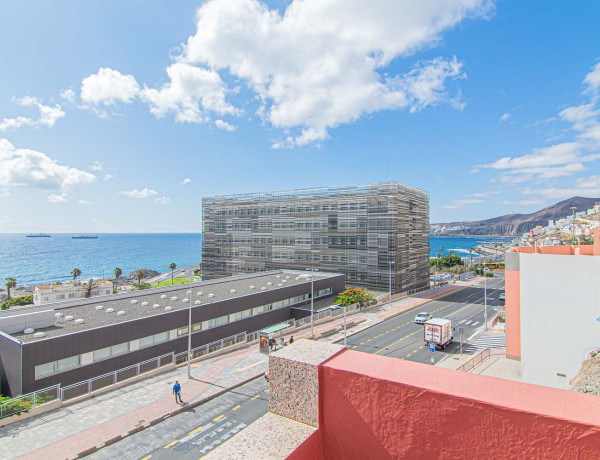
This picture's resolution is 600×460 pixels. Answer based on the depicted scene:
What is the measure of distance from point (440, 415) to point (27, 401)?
2714cm

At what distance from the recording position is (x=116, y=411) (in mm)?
21688

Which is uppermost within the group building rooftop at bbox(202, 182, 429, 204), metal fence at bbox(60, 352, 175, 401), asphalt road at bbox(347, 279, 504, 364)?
building rooftop at bbox(202, 182, 429, 204)

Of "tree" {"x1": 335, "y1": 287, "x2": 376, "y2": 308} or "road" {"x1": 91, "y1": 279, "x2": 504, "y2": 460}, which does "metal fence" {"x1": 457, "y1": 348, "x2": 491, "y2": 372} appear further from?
"tree" {"x1": 335, "y1": 287, "x2": 376, "y2": 308}

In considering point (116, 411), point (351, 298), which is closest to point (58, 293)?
point (116, 411)

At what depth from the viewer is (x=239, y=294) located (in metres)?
40.5

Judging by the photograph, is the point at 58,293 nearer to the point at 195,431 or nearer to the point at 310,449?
the point at 195,431

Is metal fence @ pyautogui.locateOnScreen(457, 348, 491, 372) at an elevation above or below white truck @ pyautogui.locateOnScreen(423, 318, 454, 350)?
below

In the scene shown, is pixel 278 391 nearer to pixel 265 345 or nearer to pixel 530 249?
pixel 265 345

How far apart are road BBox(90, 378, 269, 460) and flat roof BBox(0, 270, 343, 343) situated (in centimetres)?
1105

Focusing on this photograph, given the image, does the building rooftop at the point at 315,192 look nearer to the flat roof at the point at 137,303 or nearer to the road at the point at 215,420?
the flat roof at the point at 137,303

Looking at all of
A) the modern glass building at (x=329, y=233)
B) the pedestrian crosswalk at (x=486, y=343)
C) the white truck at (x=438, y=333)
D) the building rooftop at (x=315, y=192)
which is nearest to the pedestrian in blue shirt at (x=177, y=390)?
the white truck at (x=438, y=333)

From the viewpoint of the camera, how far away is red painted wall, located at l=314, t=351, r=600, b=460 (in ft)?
11.9

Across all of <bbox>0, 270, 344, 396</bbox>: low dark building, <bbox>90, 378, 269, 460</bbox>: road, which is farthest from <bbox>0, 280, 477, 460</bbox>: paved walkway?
<bbox>0, 270, 344, 396</bbox>: low dark building

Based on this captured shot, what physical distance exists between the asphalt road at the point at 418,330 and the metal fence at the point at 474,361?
301cm
